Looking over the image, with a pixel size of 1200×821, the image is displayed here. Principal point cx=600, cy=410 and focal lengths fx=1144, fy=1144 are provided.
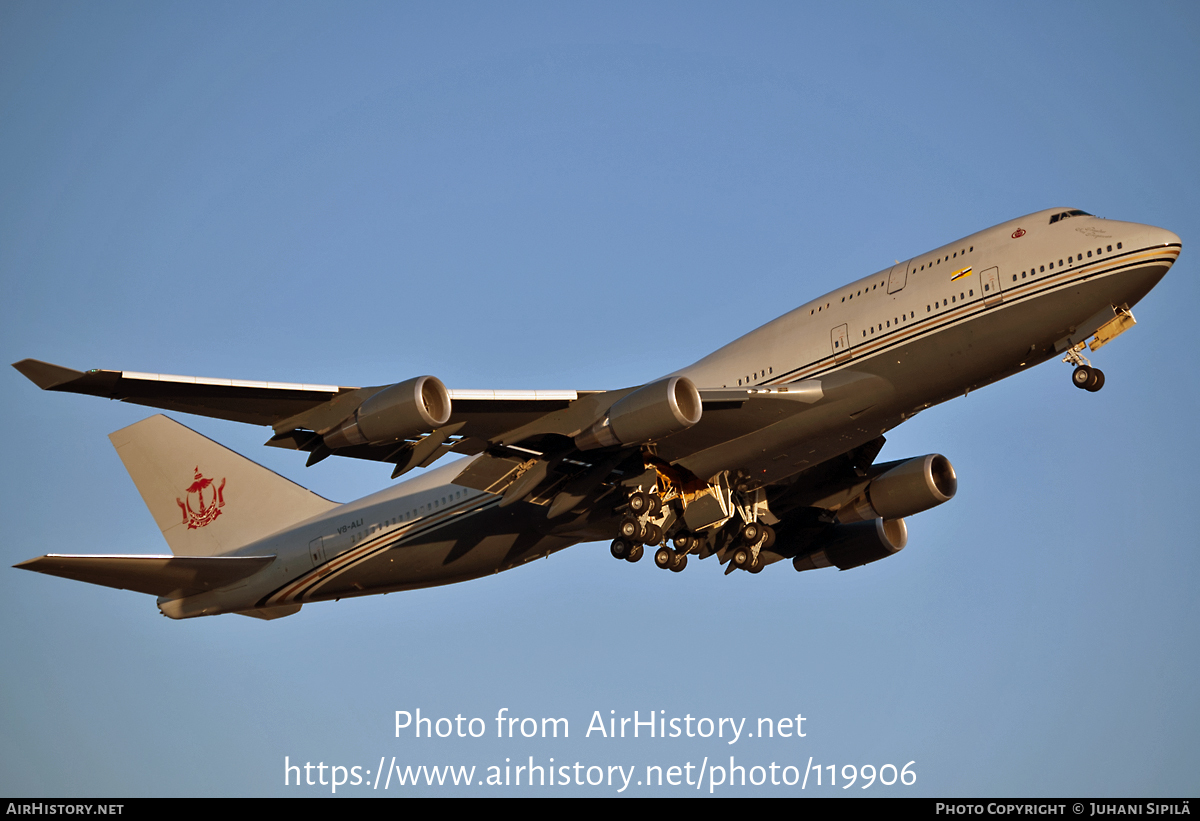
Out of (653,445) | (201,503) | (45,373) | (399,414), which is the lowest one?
(45,373)

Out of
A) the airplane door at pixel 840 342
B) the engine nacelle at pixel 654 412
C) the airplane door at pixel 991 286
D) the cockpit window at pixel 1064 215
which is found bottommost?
the engine nacelle at pixel 654 412

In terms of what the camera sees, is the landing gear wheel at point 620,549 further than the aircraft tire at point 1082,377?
Yes

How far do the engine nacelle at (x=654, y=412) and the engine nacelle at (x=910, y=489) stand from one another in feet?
29.8

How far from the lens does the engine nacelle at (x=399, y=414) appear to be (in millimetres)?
21109

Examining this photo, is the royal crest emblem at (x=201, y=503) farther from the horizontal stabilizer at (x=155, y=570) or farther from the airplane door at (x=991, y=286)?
the airplane door at (x=991, y=286)

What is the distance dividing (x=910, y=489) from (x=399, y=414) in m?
14.8

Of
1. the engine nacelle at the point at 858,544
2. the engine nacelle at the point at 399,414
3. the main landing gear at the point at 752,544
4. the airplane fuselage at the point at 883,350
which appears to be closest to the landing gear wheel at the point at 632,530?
the airplane fuselage at the point at 883,350

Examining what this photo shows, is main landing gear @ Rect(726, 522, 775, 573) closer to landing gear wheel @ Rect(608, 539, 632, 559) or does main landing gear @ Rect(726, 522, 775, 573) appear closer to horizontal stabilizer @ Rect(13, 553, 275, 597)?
landing gear wheel @ Rect(608, 539, 632, 559)

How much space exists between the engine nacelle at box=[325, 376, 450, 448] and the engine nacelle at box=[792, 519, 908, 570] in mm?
15414

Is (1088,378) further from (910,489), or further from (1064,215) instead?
(910,489)

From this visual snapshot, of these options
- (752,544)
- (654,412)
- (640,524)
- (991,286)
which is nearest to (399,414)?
(654,412)

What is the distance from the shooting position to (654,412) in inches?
899

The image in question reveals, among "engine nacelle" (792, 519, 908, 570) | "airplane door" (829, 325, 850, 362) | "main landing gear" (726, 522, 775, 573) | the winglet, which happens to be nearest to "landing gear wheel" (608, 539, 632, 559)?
"main landing gear" (726, 522, 775, 573)

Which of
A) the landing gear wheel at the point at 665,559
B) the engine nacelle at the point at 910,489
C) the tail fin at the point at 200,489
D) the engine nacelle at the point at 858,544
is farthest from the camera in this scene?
the tail fin at the point at 200,489
